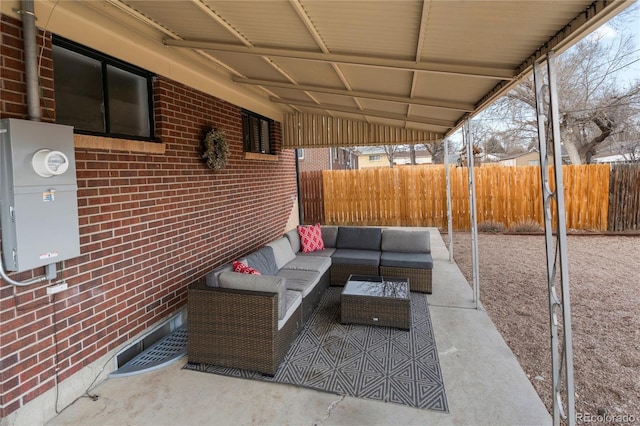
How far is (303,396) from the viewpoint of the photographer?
2633mm

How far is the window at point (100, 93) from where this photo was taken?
2.67m

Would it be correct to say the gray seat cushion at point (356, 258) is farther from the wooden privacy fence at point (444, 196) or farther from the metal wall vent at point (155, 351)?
the wooden privacy fence at point (444, 196)

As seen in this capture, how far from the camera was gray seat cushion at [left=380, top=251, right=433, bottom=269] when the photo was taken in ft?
16.0

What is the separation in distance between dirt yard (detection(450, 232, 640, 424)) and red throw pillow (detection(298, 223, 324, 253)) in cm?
266

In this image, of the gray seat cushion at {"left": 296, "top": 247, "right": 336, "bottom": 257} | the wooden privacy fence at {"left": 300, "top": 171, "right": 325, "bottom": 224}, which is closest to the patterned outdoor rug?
the gray seat cushion at {"left": 296, "top": 247, "right": 336, "bottom": 257}

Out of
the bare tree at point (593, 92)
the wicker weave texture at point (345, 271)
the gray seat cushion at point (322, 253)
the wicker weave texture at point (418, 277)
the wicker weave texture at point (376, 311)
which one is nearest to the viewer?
the wicker weave texture at point (376, 311)

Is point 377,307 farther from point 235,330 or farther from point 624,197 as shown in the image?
point 624,197

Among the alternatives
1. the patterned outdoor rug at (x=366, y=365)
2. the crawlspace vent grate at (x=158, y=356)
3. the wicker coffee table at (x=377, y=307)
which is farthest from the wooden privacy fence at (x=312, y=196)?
the crawlspace vent grate at (x=158, y=356)

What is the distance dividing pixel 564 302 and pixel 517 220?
29.2 feet

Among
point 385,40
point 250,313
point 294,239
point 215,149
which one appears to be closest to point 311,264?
point 294,239

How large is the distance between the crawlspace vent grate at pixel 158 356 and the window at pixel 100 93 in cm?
216

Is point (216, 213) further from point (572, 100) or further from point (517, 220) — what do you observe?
point (572, 100)

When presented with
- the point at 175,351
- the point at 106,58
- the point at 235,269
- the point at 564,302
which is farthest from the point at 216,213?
the point at 564,302

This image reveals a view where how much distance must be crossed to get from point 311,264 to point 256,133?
2.77m
